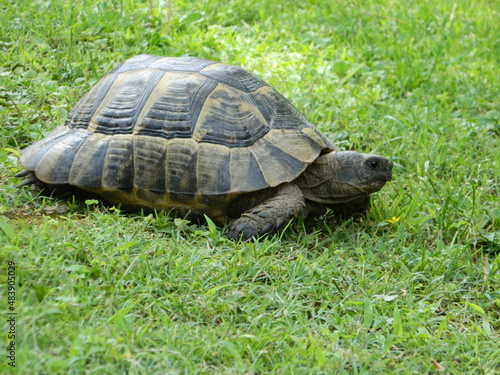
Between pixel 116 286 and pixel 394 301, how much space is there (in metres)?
1.49

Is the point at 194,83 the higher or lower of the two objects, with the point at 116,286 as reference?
higher

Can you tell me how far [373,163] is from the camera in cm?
443

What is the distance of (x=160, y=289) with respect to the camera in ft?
10.6

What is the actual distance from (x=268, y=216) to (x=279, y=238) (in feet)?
0.51

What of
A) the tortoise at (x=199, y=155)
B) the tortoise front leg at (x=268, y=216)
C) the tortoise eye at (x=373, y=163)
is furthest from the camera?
the tortoise eye at (x=373, y=163)

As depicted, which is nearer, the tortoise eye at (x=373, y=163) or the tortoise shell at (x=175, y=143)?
the tortoise shell at (x=175, y=143)

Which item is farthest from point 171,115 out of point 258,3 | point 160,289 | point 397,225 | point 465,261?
point 258,3

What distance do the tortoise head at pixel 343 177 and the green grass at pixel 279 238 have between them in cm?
22

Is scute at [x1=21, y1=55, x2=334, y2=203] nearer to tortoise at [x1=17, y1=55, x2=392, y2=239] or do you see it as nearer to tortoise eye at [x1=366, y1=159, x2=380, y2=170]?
tortoise at [x1=17, y1=55, x2=392, y2=239]

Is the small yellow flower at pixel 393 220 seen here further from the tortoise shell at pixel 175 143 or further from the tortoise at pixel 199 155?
the tortoise shell at pixel 175 143

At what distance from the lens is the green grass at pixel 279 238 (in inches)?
112

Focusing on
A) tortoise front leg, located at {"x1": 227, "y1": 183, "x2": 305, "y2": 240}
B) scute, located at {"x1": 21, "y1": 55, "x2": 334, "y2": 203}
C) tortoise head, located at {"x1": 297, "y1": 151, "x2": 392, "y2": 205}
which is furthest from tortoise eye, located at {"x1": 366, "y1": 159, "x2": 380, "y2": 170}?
tortoise front leg, located at {"x1": 227, "y1": 183, "x2": 305, "y2": 240}

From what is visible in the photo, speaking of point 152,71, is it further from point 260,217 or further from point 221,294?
point 221,294

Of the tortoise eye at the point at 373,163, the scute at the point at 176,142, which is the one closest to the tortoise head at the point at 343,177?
the tortoise eye at the point at 373,163
